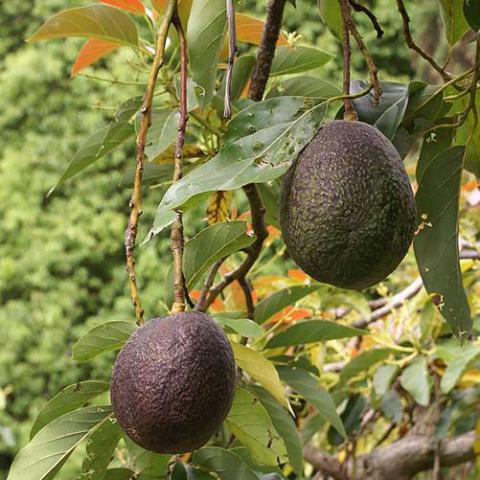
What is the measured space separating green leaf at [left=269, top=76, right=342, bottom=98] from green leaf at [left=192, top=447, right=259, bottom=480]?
0.36 m

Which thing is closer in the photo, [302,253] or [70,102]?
[302,253]

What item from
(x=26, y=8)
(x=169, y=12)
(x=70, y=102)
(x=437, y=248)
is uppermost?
(x=169, y=12)

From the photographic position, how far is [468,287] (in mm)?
1334

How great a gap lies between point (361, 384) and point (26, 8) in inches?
214

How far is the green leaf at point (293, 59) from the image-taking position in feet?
3.00

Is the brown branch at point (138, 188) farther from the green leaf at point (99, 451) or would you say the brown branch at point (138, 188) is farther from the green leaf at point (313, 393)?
the green leaf at point (313, 393)

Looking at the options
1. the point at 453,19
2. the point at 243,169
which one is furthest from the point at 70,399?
the point at 453,19

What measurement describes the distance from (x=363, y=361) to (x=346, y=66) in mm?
725

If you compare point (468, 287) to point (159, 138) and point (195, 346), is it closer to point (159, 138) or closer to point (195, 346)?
point (159, 138)

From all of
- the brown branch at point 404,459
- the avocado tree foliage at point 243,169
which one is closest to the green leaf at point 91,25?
the avocado tree foliage at point 243,169

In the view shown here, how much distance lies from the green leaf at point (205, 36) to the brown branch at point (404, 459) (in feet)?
2.61

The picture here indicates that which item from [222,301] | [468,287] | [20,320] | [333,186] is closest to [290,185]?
[333,186]

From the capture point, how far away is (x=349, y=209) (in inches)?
20.9

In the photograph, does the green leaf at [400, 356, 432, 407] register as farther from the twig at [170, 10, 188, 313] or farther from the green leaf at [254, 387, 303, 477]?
the twig at [170, 10, 188, 313]
